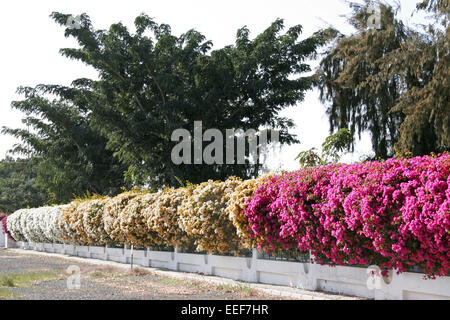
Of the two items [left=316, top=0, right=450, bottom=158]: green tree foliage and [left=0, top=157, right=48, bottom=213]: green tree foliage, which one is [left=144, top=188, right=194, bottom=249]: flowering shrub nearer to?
[left=316, top=0, right=450, bottom=158]: green tree foliage

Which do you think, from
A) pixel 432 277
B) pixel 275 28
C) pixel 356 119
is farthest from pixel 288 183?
pixel 275 28

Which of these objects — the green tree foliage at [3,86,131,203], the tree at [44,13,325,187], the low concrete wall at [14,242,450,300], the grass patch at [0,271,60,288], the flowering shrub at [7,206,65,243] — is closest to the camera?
the low concrete wall at [14,242,450,300]

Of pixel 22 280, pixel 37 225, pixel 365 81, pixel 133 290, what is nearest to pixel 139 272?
pixel 22 280

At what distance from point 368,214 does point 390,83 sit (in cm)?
1545

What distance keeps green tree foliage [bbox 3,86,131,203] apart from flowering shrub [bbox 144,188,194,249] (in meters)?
15.5

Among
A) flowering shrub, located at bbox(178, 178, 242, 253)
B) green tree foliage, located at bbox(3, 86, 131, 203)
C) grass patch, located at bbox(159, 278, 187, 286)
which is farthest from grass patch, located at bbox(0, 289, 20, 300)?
green tree foliage, located at bbox(3, 86, 131, 203)

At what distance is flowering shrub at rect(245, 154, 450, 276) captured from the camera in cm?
674

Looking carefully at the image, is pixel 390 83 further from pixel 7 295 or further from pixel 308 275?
pixel 7 295

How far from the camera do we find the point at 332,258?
337 inches

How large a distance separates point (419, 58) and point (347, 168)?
11.5 m

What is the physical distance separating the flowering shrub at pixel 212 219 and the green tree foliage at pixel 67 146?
58.5ft

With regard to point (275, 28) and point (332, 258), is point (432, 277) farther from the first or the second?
point (275, 28)

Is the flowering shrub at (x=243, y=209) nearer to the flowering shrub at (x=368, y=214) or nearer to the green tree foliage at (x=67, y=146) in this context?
the flowering shrub at (x=368, y=214)

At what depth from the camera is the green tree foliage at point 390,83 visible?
1775 centimetres
